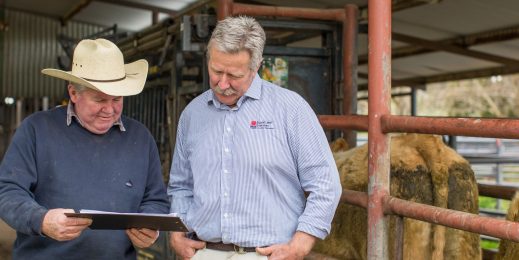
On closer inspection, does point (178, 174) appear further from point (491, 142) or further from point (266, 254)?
point (491, 142)

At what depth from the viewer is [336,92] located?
519 cm

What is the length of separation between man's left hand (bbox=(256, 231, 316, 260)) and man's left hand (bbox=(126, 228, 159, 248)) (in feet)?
1.43

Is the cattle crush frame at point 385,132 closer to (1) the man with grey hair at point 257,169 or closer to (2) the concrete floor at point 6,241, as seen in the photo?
(1) the man with grey hair at point 257,169

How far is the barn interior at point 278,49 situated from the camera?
5098mm

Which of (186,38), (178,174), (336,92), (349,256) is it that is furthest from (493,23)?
(178,174)

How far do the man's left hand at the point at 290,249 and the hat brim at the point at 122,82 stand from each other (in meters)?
0.78

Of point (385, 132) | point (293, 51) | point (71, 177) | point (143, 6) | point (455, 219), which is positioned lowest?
point (455, 219)

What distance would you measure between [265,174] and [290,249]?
0.92 feet

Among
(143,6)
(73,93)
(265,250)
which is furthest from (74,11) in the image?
(265,250)

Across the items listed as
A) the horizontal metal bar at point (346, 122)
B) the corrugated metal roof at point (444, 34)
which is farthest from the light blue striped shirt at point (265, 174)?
Answer: the corrugated metal roof at point (444, 34)

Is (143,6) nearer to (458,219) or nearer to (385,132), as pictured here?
(385,132)

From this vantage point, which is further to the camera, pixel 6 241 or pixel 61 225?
pixel 6 241

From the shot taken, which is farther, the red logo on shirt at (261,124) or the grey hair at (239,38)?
the red logo on shirt at (261,124)

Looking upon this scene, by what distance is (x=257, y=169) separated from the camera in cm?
260
